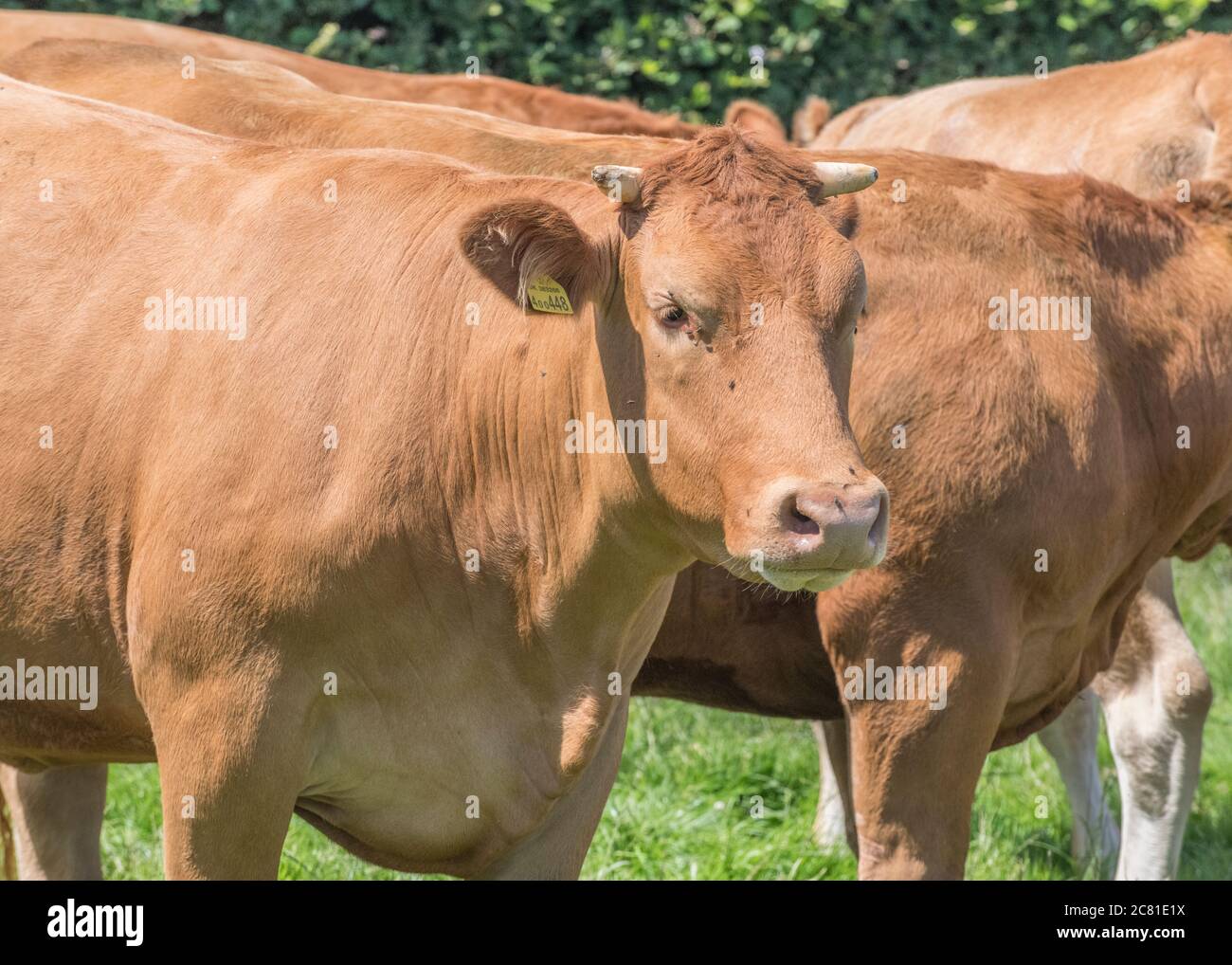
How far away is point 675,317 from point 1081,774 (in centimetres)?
355

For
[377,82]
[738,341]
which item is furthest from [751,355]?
[377,82]

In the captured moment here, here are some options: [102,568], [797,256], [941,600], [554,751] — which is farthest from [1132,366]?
[102,568]

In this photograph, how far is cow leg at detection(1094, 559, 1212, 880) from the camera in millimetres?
5664

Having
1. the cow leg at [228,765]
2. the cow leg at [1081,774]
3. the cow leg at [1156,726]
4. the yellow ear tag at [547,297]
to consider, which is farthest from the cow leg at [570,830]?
the cow leg at [1081,774]

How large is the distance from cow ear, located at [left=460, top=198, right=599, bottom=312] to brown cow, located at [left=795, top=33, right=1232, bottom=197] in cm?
240

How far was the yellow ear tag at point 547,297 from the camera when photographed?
3488 millimetres

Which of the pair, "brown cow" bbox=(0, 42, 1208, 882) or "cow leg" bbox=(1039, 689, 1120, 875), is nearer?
"brown cow" bbox=(0, 42, 1208, 882)

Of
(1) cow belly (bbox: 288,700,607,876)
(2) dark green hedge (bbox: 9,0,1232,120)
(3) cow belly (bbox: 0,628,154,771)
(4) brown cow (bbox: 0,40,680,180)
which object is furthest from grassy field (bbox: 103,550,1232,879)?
(2) dark green hedge (bbox: 9,0,1232,120)

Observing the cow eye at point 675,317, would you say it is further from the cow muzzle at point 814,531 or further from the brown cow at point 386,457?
the cow muzzle at point 814,531

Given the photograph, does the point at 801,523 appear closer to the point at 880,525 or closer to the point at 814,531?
the point at 814,531

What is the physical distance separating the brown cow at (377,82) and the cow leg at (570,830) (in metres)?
2.74

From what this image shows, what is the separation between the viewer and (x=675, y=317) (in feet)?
10.9

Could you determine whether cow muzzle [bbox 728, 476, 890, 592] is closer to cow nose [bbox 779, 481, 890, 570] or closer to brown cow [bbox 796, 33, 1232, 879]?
cow nose [bbox 779, 481, 890, 570]

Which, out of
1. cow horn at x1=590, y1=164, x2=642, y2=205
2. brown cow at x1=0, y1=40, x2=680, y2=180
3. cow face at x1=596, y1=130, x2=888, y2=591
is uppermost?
brown cow at x1=0, y1=40, x2=680, y2=180
